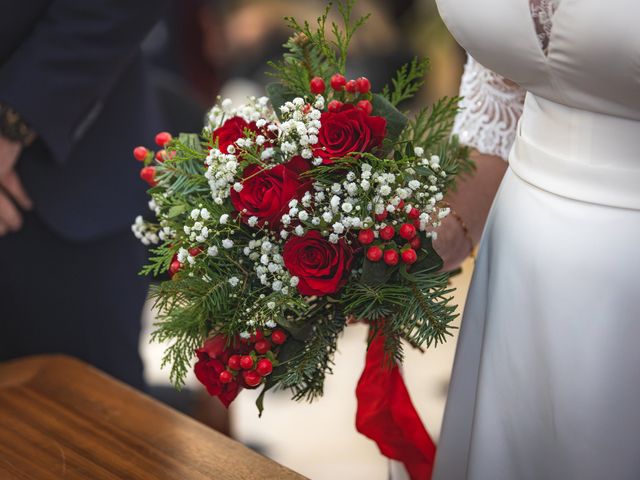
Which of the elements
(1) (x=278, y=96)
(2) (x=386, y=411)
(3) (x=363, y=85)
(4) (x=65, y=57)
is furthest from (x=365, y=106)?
(4) (x=65, y=57)

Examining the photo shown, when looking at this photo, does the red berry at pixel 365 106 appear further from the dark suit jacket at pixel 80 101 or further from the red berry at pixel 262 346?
the dark suit jacket at pixel 80 101

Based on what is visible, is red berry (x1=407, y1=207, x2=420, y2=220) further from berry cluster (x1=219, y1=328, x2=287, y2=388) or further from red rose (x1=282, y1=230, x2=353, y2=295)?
berry cluster (x1=219, y1=328, x2=287, y2=388)

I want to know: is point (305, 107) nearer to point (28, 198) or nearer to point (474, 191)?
point (474, 191)

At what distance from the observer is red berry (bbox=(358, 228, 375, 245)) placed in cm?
92

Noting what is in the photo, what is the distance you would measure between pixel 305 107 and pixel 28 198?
1.00 m

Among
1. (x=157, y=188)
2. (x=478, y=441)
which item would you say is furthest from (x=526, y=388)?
(x=157, y=188)

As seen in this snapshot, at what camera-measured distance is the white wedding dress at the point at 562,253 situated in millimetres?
864

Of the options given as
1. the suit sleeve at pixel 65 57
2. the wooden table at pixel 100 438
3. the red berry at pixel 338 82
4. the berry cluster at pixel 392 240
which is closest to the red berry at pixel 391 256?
the berry cluster at pixel 392 240

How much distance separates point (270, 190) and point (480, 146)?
467 millimetres

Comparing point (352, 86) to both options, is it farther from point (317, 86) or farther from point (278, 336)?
point (278, 336)

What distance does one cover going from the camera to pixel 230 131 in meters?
0.99

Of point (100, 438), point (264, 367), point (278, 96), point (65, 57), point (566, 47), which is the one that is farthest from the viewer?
point (65, 57)

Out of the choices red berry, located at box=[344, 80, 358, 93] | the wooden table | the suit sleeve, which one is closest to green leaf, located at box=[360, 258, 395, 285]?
red berry, located at box=[344, 80, 358, 93]

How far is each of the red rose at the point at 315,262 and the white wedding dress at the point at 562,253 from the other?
229mm
